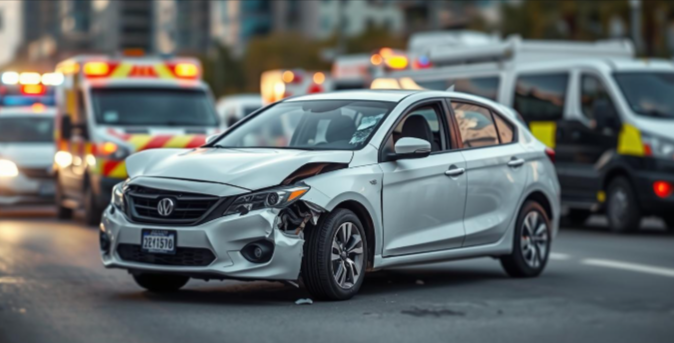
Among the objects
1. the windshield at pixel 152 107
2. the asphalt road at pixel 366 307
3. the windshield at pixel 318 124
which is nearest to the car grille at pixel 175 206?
the asphalt road at pixel 366 307

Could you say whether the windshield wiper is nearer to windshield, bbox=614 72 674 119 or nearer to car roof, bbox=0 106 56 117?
windshield, bbox=614 72 674 119

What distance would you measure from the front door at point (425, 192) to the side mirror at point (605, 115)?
283 inches

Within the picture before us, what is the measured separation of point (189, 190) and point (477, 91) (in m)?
11.6

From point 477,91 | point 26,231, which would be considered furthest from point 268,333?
point 477,91

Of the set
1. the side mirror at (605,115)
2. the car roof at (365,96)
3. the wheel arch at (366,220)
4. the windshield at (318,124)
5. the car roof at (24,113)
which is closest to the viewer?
the wheel arch at (366,220)

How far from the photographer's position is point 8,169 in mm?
20453

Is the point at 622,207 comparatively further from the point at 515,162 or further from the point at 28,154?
the point at 28,154

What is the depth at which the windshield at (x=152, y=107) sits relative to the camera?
17.8 meters

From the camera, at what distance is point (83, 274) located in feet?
37.1

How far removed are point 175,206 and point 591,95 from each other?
10.2 m

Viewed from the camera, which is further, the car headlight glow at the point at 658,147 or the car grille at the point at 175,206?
the car headlight glow at the point at 658,147

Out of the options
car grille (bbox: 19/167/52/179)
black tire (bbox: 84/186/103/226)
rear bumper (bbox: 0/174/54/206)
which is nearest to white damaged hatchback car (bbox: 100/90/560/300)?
black tire (bbox: 84/186/103/226)

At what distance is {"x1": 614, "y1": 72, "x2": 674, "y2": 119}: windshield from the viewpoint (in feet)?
57.6

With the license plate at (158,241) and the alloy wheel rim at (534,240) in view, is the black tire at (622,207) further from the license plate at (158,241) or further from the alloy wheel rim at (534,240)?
the license plate at (158,241)
